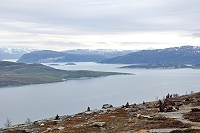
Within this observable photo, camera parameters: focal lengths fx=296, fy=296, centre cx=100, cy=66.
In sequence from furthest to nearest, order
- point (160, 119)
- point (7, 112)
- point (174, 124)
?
point (7, 112) < point (160, 119) < point (174, 124)

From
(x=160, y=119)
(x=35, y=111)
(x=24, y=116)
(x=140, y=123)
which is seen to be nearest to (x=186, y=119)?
(x=160, y=119)

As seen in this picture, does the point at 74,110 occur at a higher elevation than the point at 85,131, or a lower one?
lower

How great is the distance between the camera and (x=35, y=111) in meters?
188

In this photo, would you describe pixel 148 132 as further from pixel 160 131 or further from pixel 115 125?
pixel 115 125

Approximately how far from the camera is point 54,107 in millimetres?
198875

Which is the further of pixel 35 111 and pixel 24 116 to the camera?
pixel 35 111

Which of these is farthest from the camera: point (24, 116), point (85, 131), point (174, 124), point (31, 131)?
point (24, 116)

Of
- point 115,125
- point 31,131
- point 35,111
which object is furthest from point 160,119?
point 35,111

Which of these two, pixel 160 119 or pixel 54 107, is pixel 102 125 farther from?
pixel 54 107

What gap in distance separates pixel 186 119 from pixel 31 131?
20.5 meters

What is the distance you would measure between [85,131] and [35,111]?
532 ft

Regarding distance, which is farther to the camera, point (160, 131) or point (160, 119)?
point (160, 119)

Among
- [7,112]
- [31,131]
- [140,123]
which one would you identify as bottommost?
[7,112]

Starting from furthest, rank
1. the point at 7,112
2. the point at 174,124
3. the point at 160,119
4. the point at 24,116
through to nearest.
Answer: the point at 7,112 < the point at 24,116 < the point at 160,119 < the point at 174,124
